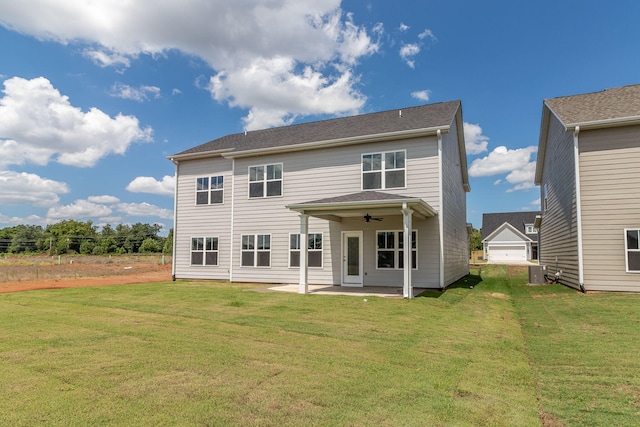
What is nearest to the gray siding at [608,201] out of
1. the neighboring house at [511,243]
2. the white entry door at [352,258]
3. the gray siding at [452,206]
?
the gray siding at [452,206]

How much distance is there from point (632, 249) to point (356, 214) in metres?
8.13

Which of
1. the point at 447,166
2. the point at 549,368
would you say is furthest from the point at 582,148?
the point at 549,368

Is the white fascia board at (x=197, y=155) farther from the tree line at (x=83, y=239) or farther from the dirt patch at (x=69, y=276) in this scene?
the tree line at (x=83, y=239)

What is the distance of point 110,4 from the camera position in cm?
955

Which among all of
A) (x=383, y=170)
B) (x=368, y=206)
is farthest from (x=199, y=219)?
(x=368, y=206)

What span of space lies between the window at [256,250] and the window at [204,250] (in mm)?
1752

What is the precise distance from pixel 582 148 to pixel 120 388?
13420 mm

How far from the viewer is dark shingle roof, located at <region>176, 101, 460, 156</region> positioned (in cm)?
1351

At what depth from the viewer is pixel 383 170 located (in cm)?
1347

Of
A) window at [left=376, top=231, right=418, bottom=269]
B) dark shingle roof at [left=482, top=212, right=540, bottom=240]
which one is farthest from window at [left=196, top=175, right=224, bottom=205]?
dark shingle roof at [left=482, top=212, right=540, bottom=240]

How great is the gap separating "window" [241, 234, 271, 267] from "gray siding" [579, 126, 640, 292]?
1107 centimetres

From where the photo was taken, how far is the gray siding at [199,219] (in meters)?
16.6

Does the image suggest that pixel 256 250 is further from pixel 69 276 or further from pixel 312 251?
pixel 69 276

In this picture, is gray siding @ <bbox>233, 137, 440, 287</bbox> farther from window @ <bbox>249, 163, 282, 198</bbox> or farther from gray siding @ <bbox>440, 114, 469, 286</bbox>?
gray siding @ <bbox>440, 114, 469, 286</bbox>
